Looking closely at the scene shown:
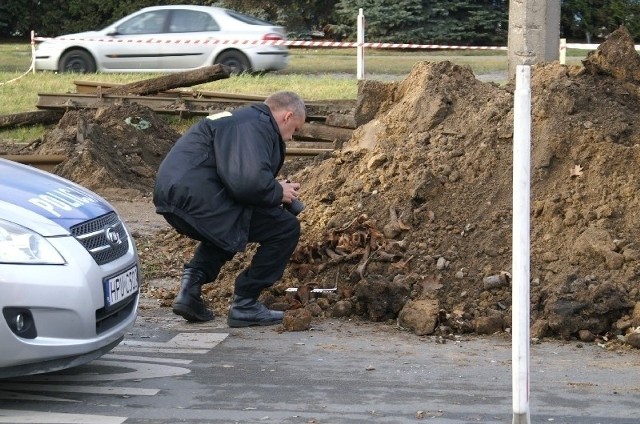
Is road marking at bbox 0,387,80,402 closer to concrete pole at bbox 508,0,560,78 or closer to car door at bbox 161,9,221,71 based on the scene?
concrete pole at bbox 508,0,560,78

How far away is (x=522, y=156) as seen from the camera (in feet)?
16.1

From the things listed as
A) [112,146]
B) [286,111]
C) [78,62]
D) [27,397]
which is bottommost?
[27,397]

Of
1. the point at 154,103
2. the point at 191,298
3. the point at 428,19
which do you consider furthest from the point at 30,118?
the point at 428,19

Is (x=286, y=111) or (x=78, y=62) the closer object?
(x=286, y=111)

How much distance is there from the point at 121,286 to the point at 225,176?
1360mm

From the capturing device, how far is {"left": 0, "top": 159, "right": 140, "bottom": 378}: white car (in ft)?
18.9

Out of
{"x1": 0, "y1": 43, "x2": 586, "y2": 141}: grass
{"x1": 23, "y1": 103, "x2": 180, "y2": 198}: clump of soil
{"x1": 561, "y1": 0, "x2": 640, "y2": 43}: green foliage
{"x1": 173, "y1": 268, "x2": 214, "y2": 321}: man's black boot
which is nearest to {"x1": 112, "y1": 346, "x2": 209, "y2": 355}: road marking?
{"x1": 173, "y1": 268, "x2": 214, "y2": 321}: man's black boot

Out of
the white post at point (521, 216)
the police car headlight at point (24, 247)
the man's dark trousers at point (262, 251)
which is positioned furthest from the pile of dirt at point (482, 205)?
the police car headlight at point (24, 247)

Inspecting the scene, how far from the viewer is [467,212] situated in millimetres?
8906

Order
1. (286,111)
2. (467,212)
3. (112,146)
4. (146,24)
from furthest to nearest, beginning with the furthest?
(146,24), (112,146), (467,212), (286,111)

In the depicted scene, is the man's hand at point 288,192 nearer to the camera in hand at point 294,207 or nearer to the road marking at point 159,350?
the camera in hand at point 294,207

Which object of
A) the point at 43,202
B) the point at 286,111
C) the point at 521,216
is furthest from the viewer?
the point at 286,111

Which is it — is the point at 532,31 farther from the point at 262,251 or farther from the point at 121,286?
the point at 121,286

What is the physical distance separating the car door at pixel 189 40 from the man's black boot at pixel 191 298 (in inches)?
596
